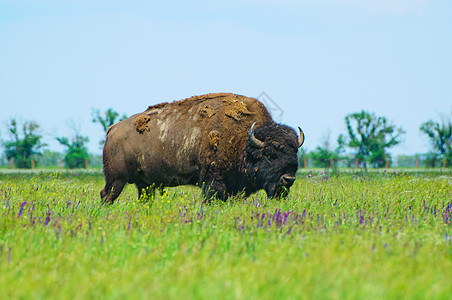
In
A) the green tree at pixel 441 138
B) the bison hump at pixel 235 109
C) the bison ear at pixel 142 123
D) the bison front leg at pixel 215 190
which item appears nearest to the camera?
the bison front leg at pixel 215 190

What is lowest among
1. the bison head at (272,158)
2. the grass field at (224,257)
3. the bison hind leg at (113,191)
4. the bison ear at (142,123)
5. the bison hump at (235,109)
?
the grass field at (224,257)

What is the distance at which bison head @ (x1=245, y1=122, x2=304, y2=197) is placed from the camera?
694 cm

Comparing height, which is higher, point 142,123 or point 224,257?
point 142,123

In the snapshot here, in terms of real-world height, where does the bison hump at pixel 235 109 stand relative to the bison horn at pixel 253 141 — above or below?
above

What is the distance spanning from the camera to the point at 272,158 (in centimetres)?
707

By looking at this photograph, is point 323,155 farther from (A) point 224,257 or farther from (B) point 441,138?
(A) point 224,257

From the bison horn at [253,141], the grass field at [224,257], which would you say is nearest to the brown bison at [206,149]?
the bison horn at [253,141]

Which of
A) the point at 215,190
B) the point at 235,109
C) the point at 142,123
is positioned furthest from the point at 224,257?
the point at 142,123

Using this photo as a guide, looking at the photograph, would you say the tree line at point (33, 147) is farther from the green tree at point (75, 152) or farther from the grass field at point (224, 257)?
the grass field at point (224, 257)

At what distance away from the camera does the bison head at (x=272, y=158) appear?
694 centimetres

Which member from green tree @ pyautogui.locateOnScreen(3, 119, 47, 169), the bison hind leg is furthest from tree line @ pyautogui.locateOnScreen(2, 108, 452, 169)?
the bison hind leg

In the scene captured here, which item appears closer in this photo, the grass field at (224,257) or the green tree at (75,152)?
the grass field at (224,257)

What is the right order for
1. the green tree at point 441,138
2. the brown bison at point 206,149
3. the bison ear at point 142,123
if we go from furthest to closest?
the green tree at point 441,138 < the bison ear at point 142,123 < the brown bison at point 206,149

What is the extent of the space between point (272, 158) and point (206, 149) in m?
1.15
